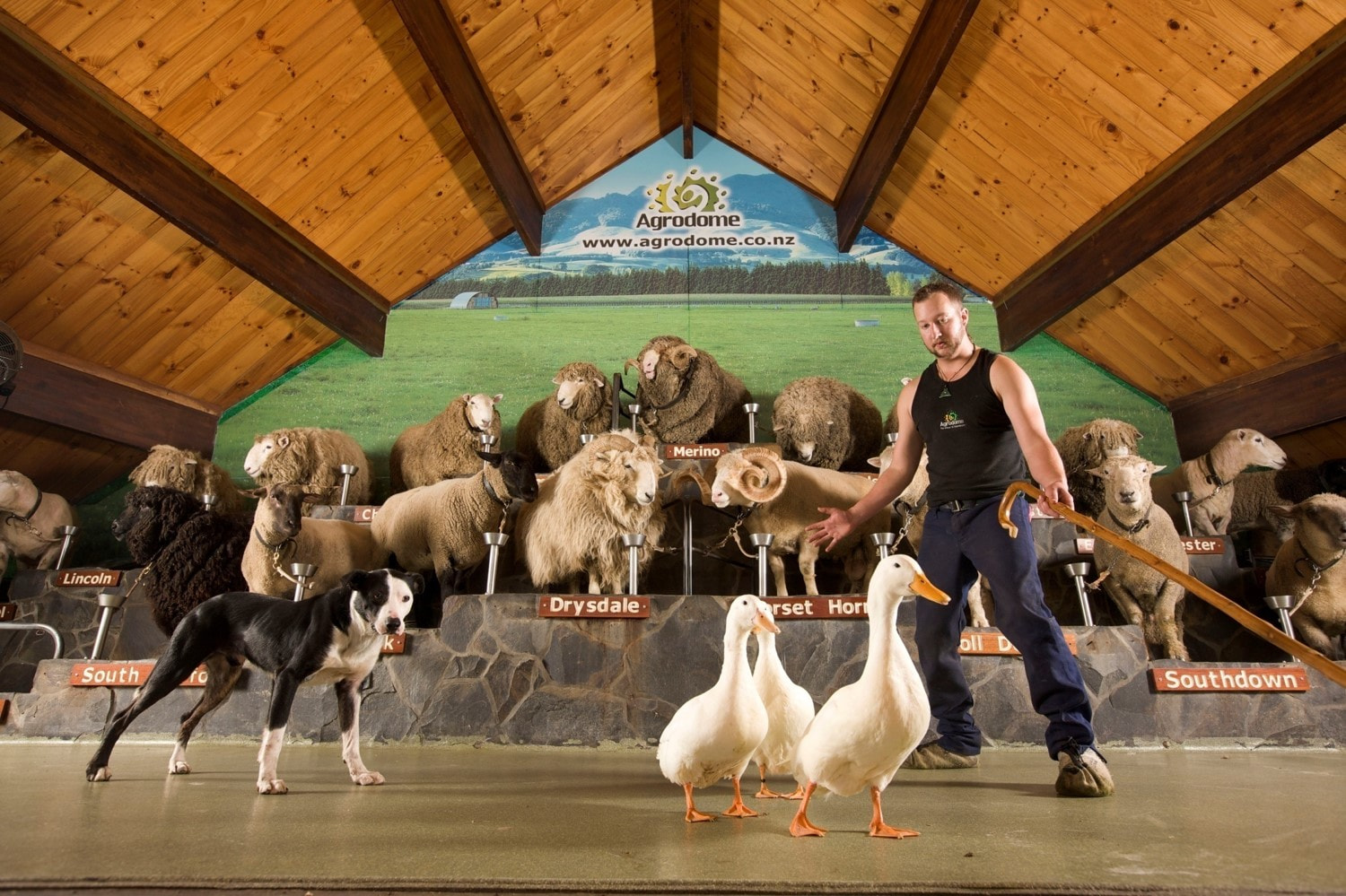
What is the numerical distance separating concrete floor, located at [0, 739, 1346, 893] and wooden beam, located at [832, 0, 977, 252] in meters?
4.81

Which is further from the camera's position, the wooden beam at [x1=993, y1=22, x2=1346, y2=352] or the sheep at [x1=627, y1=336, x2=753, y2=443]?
the sheep at [x1=627, y1=336, x2=753, y2=443]

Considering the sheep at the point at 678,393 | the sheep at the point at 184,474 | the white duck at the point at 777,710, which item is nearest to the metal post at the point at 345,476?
the sheep at the point at 184,474

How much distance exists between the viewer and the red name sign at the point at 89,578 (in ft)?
19.0

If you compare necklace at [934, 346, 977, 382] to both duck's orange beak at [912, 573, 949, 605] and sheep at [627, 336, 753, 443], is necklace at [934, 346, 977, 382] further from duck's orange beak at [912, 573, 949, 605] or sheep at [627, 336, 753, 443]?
sheep at [627, 336, 753, 443]

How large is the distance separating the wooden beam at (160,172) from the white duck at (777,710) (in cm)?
515

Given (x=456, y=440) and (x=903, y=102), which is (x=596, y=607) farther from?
(x=903, y=102)

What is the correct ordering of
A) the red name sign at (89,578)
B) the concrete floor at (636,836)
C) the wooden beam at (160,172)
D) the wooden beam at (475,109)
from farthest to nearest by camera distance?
1. the red name sign at (89,578)
2. the wooden beam at (475,109)
3. the wooden beam at (160,172)
4. the concrete floor at (636,836)

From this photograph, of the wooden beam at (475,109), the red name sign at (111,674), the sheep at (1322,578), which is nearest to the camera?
the red name sign at (111,674)

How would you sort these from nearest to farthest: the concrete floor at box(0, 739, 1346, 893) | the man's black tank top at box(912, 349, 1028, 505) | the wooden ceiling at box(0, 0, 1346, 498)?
the concrete floor at box(0, 739, 1346, 893), the man's black tank top at box(912, 349, 1028, 505), the wooden ceiling at box(0, 0, 1346, 498)

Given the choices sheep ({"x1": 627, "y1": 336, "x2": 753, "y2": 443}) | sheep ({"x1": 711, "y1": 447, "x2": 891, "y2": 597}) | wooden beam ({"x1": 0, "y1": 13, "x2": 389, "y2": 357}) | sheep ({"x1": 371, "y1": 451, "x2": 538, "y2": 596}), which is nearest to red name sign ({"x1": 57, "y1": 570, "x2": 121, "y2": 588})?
sheep ({"x1": 371, "y1": 451, "x2": 538, "y2": 596})

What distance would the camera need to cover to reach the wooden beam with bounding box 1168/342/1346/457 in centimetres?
621

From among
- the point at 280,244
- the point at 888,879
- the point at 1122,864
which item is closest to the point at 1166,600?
the point at 1122,864

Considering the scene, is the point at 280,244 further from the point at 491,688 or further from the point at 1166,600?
the point at 1166,600

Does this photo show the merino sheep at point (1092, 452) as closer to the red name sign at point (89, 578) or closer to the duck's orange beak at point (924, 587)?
the duck's orange beak at point (924, 587)
